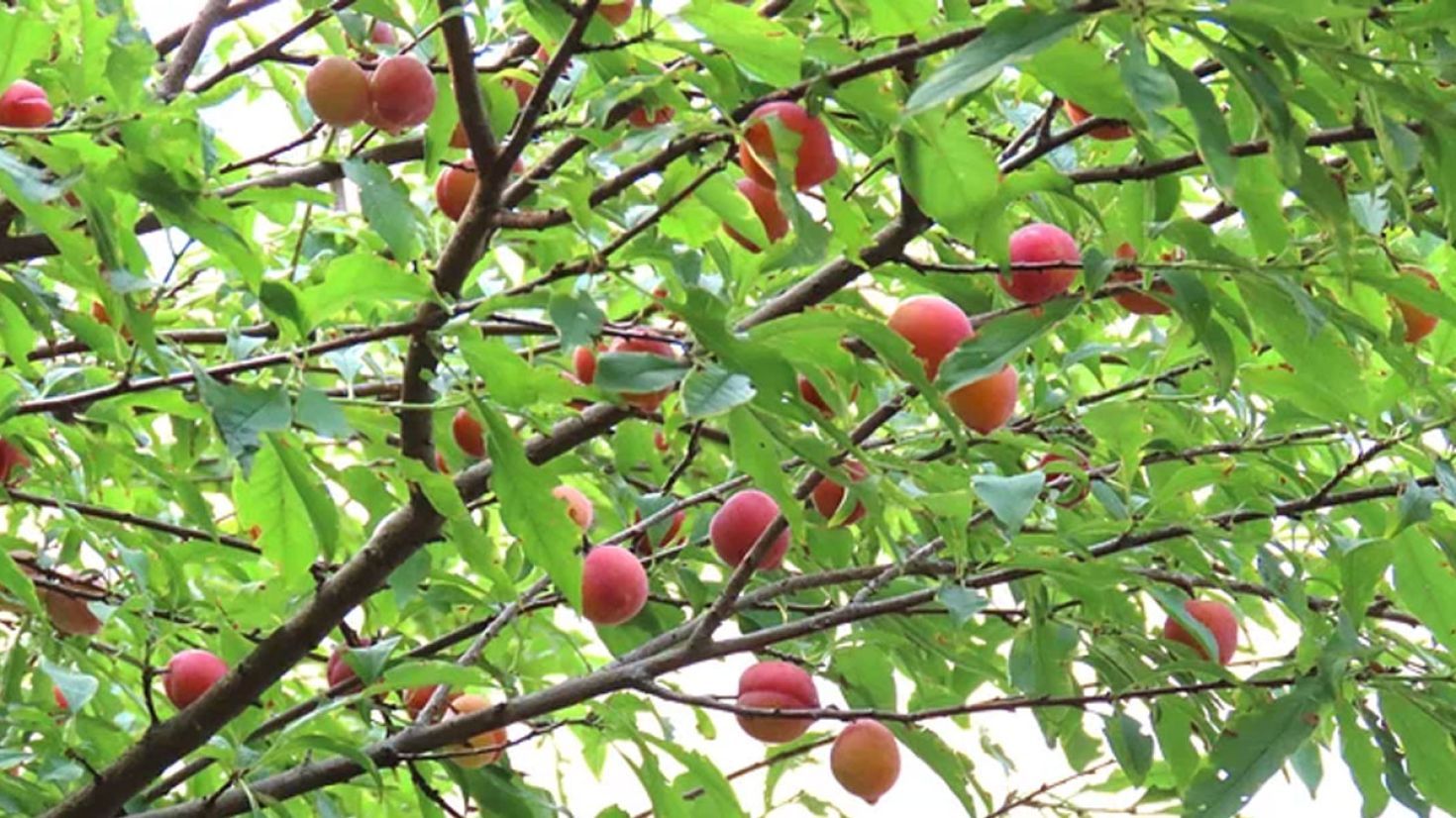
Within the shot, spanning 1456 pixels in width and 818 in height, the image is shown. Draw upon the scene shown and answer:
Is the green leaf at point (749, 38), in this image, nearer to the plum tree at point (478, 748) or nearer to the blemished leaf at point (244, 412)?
the blemished leaf at point (244, 412)

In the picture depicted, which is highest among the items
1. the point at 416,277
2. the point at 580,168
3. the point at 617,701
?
the point at 580,168

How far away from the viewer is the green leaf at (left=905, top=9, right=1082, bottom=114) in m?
0.69

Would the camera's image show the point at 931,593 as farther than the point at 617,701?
No

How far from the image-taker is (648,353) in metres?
1.07

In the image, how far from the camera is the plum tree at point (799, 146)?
36.9 inches

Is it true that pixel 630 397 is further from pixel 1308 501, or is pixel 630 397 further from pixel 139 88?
pixel 1308 501

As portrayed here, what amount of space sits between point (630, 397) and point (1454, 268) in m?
0.64

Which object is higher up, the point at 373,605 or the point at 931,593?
the point at 373,605

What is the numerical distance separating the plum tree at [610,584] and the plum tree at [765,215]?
0.28 m

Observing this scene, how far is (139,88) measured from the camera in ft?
3.21

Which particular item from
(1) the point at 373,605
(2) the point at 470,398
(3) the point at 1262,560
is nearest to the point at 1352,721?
(3) the point at 1262,560

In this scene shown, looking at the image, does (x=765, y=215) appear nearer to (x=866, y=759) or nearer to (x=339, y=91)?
(x=339, y=91)

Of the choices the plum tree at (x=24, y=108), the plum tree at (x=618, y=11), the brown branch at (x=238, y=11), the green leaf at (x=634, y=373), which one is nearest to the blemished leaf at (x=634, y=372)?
the green leaf at (x=634, y=373)

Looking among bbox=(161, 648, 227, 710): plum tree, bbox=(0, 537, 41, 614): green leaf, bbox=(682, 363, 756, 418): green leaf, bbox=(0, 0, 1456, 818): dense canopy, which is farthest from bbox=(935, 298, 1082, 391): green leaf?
bbox=(161, 648, 227, 710): plum tree
